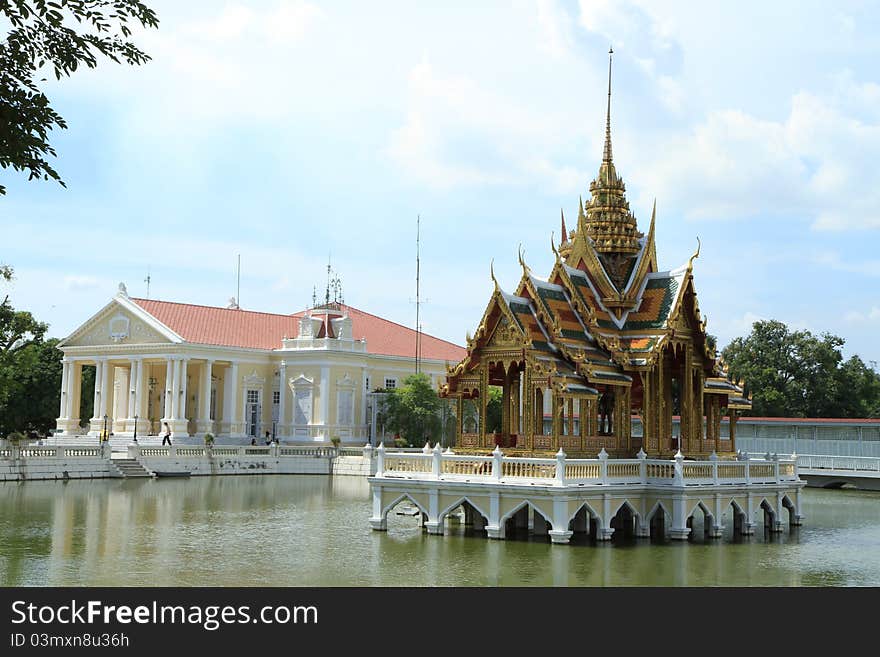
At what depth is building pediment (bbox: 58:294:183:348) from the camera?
200ft

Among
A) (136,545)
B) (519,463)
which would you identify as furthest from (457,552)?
(136,545)

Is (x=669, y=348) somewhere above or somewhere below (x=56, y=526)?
above

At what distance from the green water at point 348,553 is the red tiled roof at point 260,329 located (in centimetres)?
3121

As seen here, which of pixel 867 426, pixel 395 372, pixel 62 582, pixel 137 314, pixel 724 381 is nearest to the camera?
pixel 62 582

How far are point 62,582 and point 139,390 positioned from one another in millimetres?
46147

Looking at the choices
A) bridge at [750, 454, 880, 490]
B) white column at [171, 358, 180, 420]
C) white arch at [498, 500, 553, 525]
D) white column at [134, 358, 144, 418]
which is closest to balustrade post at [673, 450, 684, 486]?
white arch at [498, 500, 553, 525]

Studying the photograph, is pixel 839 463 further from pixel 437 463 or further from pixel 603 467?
pixel 437 463

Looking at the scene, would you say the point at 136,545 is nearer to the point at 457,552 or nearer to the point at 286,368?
the point at 457,552

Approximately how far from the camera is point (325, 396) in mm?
61594

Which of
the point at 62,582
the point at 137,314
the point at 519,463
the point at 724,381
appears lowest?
the point at 62,582

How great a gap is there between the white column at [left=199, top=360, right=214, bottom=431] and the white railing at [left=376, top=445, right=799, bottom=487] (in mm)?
37134

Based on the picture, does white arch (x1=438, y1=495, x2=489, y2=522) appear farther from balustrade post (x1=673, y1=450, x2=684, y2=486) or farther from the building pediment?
the building pediment

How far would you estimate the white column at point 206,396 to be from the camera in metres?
60.7

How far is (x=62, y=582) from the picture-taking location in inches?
676
